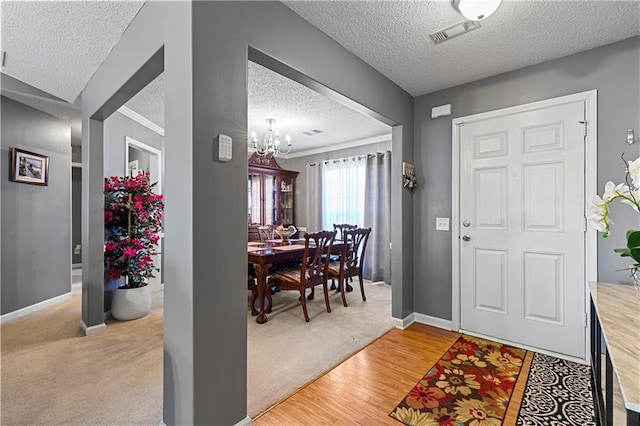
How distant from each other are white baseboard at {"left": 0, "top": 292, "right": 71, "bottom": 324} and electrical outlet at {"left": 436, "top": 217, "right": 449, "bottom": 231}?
15.6ft

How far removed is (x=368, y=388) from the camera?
6.41 feet

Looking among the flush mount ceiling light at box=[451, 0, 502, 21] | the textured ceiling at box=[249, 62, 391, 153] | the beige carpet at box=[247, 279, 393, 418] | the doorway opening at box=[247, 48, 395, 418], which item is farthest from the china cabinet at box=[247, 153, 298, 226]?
the flush mount ceiling light at box=[451, 0, 502, 21]

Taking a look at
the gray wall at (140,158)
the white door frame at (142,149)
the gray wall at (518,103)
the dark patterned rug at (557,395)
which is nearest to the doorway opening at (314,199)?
the gray wall at (518,103)

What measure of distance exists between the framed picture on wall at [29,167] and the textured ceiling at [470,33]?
3.65 meters

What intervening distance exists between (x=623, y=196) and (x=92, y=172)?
394 centimetres

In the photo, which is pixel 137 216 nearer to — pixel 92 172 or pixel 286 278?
pixel 92 172

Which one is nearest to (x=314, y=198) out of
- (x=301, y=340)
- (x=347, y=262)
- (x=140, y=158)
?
(x=347, y=262)

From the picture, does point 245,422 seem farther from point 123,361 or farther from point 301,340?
point 123,361

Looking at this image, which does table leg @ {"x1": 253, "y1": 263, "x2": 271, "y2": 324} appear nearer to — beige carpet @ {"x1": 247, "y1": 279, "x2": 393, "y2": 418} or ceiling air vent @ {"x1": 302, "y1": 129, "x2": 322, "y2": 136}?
beige carpet @ {"x1": 247, "y1": 279, "x2": 393, "y2": 418}

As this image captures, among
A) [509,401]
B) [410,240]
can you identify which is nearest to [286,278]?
[410,240]

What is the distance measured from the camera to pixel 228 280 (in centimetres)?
147

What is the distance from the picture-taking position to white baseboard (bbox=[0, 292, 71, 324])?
3.17 meters

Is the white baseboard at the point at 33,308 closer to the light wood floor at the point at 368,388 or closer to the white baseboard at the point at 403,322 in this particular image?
the light wood floor at the point at 368,388

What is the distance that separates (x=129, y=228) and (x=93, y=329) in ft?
3.38
